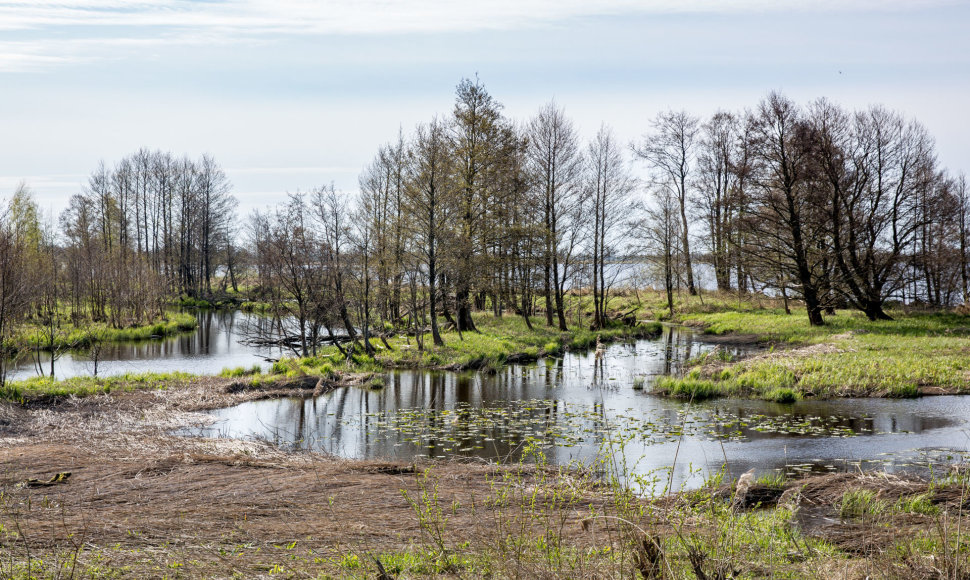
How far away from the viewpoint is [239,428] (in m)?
14.3

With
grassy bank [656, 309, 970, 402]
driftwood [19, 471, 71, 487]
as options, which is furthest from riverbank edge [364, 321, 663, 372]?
driftwood [19, 471, 71, 487]

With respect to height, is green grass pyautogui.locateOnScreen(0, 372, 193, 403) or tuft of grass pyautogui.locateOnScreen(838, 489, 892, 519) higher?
green grass pyautogui.locateOnScreen(0, 372, 193, 403)

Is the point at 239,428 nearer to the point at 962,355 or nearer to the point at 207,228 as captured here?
the point at 962,355

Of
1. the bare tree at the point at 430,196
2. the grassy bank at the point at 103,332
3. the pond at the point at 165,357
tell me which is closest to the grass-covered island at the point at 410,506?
the pond at the point at 165,357

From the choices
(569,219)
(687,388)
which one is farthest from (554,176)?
(687,388)

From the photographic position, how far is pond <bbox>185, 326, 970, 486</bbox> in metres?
11.1

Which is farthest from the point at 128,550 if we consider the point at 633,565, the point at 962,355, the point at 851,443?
the point at 962,355

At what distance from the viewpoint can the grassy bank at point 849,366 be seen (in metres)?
16.4

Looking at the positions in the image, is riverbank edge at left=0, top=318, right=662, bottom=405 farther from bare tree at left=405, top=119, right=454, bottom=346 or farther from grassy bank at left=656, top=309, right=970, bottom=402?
grassy bank at left=656, top=309, right=970, bottom=402

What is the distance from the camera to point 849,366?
18094 millimetres

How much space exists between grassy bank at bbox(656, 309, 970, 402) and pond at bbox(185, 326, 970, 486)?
77 cm

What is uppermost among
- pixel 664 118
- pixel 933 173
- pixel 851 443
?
pixel 664 118

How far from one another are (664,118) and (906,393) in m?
29.6

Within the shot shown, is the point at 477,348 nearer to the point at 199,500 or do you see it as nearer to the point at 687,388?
the point at 687,388
